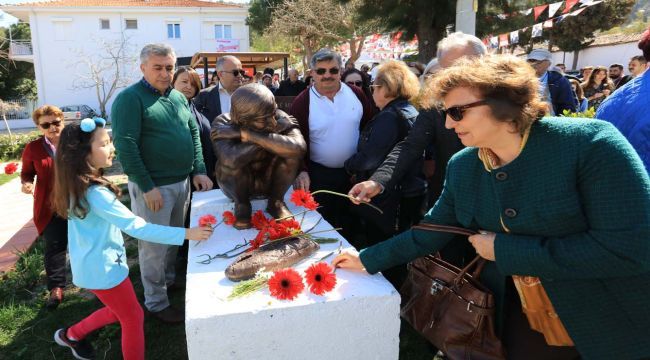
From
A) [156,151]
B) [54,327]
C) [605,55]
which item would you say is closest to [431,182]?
[156,151]

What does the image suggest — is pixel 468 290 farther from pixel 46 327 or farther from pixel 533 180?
pixel 46 327

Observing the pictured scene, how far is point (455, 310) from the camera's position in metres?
1.77

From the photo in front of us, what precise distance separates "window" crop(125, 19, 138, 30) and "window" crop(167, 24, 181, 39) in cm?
227

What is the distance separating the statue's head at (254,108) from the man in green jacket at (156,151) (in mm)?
809

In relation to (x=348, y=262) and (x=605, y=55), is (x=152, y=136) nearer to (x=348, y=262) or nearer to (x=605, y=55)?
(x=348, y=262)

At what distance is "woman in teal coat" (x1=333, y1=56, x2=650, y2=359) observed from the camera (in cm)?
136

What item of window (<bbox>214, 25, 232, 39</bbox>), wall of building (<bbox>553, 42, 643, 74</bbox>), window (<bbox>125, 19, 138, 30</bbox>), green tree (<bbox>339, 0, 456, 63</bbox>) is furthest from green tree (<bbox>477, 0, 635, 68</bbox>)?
window (<bbox>125, 19, 138, 30</bbox>)

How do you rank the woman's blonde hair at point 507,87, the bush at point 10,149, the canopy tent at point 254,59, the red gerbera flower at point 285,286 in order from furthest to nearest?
1. the bush at point 10,149
2. the canopy tent at point 254,59
3. the red gerbera flower at point 285,286
4. the woman's blonde hair at point 507,87

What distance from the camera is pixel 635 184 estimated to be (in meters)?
1.33

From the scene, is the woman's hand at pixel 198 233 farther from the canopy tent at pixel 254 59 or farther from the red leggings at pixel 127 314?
the canopy tent at pixel 254 59


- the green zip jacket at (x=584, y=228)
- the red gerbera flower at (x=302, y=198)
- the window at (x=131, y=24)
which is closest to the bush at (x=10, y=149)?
the red gerbera flower at (x=302, y=198)

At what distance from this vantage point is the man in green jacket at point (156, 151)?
9.86 feet

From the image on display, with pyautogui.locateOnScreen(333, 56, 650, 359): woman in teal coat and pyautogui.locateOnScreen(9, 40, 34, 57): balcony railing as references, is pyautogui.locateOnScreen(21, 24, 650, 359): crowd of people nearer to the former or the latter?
pyautogui.locateOnScreen(333, 56, 650, 359): woman in teal coat

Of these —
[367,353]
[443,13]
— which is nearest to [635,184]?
[367,353]
